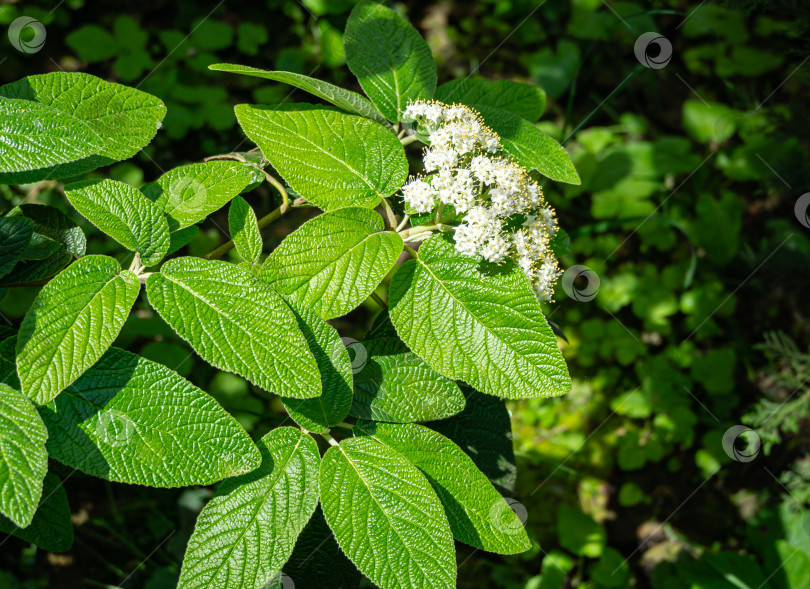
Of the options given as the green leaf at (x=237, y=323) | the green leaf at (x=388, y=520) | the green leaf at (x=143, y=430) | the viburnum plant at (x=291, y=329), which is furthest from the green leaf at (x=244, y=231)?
the green leaf at (x=388, y=520)

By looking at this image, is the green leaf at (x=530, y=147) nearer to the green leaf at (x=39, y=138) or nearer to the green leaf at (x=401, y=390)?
the green leaf at (x=401, y=390)

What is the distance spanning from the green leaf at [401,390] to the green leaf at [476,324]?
92 mm

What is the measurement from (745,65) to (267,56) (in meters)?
2.16

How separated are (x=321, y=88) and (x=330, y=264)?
29 cm

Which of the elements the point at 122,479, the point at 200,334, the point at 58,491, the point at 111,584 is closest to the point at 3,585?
the point at 111,584

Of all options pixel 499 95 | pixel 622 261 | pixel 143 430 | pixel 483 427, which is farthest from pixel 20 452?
pixel 622 261

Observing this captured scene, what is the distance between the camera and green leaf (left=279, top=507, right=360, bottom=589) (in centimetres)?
121

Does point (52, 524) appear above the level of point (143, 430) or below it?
below

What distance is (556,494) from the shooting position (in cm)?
254

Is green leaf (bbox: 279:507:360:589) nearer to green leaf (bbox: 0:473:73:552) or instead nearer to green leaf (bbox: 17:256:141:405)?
green leaf (bbox: 0:473:73:552)

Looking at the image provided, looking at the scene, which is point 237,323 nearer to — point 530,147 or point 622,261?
point 530,147

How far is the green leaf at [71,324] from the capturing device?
2.72 ft

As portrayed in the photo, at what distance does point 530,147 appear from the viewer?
1.18 metres

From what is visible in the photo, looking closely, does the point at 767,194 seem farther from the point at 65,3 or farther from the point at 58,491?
the point at 65,3
